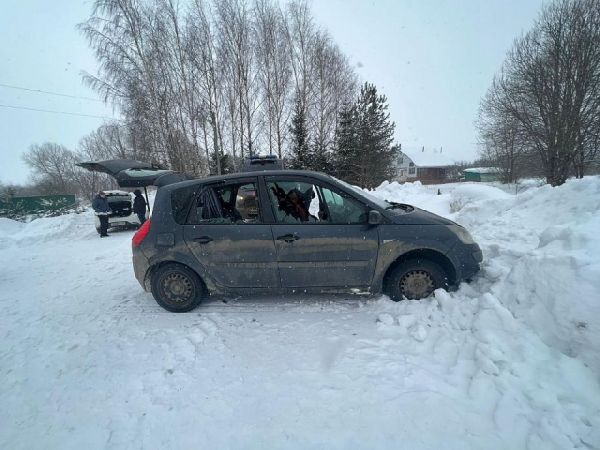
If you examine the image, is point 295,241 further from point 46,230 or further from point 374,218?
point 46,230

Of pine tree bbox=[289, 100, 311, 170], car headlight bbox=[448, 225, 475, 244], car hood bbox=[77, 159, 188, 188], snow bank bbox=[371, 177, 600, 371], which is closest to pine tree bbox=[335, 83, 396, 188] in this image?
pine tree bbox=[289, 100, 311, 170]

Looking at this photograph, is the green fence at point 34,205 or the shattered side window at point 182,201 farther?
the green fence at point 34,205

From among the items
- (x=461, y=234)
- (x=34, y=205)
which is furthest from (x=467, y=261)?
(x=34, y=205)

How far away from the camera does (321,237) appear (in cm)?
336

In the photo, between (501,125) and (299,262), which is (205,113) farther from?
(501,125)

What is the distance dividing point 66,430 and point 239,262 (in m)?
2.02

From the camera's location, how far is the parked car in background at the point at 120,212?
33.3 feet

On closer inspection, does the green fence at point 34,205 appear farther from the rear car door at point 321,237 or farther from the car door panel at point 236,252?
the rear car door at point 321,237

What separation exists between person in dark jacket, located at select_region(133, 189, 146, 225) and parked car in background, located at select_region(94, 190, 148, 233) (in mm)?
250

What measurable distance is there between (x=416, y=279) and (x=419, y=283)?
0.20 ft

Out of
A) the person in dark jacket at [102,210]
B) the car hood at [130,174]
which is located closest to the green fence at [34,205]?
the person in dark jacket at [102,210]

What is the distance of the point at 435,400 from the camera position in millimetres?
2156

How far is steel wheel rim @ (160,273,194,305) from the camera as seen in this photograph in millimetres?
3693

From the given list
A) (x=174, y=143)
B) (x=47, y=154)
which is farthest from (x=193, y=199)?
(x=47, y=154)
